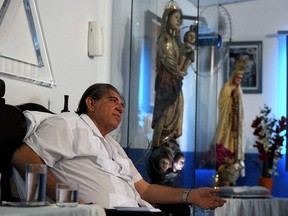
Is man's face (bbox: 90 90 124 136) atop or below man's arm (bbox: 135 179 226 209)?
atop

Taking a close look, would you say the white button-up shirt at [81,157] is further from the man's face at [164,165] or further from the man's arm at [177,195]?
the man's face at [164,165]

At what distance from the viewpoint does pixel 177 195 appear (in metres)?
2.88

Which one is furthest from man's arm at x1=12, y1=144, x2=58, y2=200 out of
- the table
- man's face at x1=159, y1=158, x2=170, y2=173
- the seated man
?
the table

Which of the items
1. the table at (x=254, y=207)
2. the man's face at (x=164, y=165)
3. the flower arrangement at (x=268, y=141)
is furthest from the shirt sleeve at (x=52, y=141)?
the flower arrangement at (x=268, y=141)

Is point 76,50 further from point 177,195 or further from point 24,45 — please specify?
point 177,195

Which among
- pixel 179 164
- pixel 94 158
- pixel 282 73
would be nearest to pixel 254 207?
pixel 179 164

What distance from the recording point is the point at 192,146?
14.8 ft

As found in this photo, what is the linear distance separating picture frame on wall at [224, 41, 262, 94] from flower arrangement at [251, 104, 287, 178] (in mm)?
575

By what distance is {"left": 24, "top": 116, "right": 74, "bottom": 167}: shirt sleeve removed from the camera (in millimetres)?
2408

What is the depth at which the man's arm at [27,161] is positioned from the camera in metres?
2.35

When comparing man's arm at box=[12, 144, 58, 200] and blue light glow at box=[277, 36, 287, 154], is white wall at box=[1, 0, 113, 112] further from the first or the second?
blue light glow at box=[277, 36, 287, 154]

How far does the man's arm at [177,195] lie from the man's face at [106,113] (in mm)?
376

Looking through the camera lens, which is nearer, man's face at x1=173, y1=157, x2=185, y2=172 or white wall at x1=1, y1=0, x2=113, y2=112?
white wall at x1=1, y1=0, x2=113, y2=112

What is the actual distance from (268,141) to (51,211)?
13.5 ft
